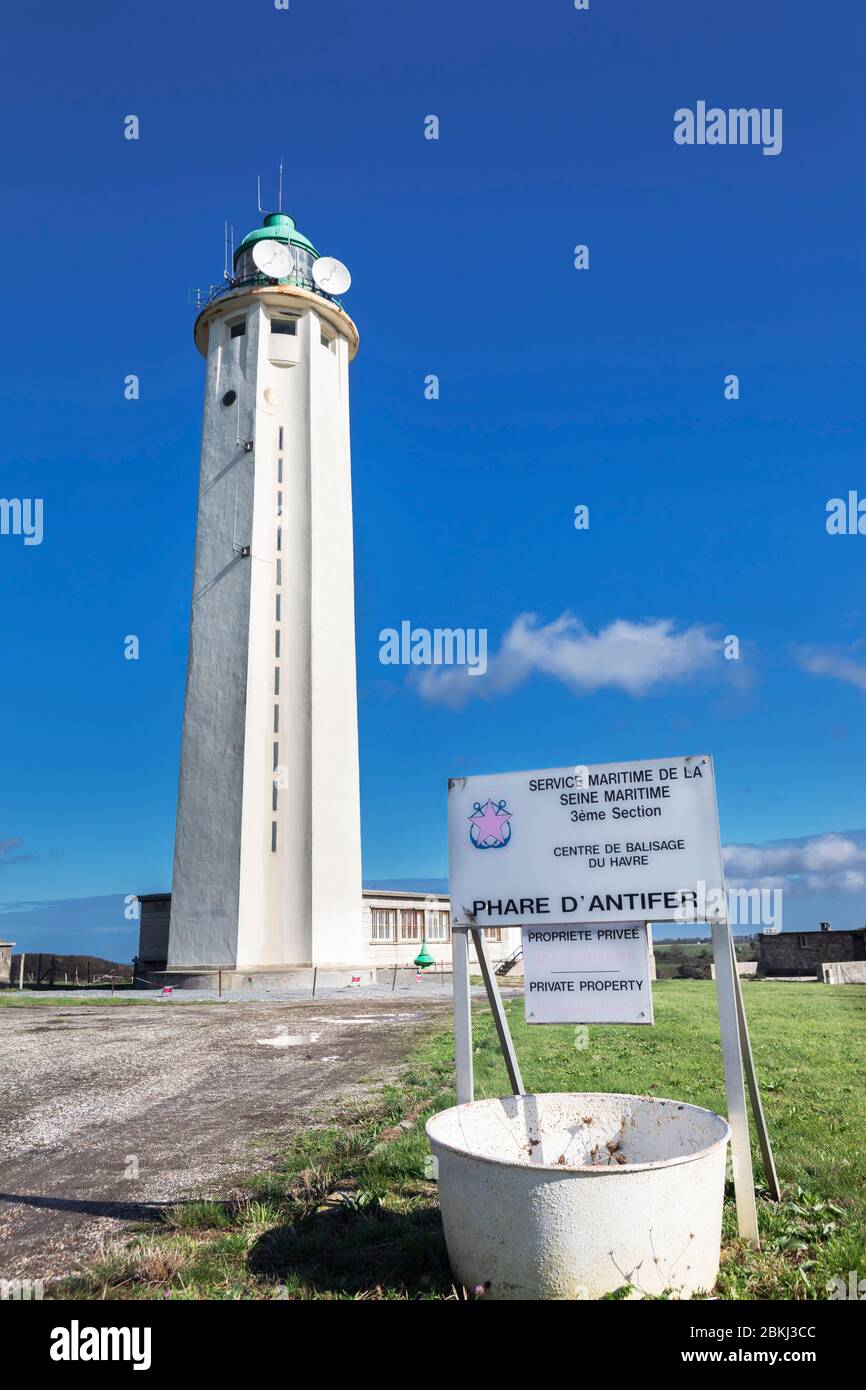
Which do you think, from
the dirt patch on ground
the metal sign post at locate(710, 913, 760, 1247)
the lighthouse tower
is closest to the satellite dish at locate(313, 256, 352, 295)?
the lighthouse tower

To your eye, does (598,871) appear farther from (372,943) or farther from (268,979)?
(372,943)

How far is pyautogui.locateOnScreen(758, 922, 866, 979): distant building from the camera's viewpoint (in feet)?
160

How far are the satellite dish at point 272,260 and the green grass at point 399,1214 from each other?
36.9 m

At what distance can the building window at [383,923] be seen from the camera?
40844 millimetres

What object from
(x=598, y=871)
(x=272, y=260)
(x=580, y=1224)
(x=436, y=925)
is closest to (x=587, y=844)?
(x=598, y=871)

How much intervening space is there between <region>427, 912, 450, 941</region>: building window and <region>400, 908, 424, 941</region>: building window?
83 centimetres

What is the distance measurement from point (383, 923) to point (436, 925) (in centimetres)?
510

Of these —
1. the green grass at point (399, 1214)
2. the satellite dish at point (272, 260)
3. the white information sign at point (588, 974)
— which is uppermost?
the satellite dish at point (272, 260)

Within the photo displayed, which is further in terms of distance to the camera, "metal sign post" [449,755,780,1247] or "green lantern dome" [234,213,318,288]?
"green lantern dome" [234,213,318,288]

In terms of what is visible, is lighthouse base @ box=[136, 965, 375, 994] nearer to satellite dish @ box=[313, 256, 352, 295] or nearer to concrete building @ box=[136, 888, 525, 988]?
concrete building @ box=[136, 888, 525, 988]

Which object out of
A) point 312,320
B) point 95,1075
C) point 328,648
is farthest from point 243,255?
point 95,1075

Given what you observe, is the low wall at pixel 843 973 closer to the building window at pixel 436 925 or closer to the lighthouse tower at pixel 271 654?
the building window at pixel 436 925

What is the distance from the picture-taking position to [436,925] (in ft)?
151

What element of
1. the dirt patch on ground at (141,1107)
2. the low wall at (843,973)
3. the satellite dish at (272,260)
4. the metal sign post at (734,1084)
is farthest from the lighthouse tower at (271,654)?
the metal sign post at (734,1084)
